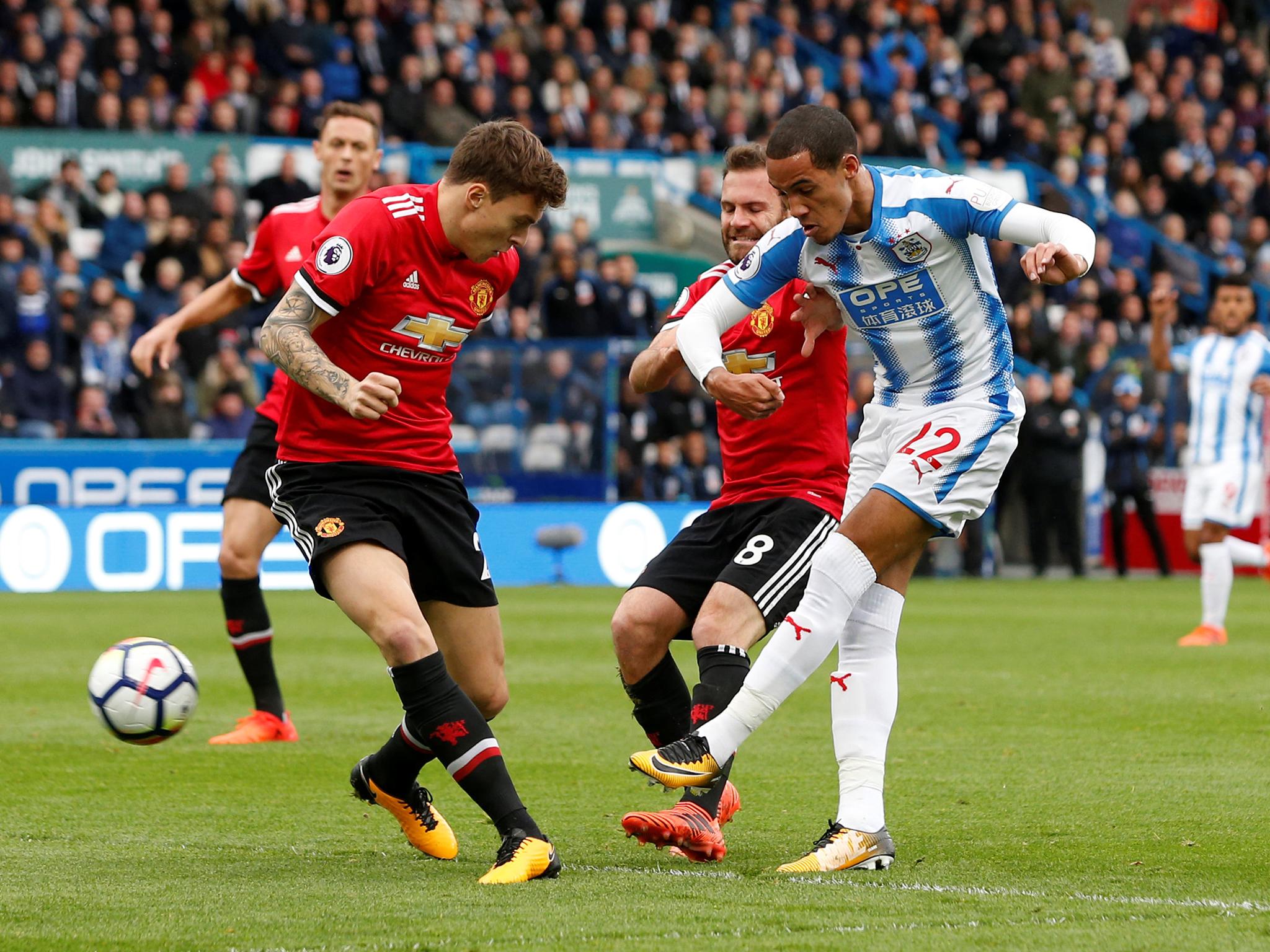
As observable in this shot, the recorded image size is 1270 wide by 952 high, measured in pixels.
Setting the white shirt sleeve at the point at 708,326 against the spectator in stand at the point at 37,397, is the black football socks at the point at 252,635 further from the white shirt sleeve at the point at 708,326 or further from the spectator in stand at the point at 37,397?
the spectator in stand at the point at 37,397

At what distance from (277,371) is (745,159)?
272 cm

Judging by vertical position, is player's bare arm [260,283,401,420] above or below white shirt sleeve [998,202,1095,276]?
below

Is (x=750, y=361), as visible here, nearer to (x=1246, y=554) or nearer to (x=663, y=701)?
(x=663, y=701)

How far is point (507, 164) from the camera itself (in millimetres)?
4969

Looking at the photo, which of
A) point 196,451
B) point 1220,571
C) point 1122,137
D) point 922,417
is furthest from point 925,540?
point 1122,137

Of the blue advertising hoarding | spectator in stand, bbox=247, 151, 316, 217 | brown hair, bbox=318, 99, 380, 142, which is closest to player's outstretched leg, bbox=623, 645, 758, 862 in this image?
brown hair, bbox=318, 99, 380, 142

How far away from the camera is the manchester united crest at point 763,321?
5766 mm

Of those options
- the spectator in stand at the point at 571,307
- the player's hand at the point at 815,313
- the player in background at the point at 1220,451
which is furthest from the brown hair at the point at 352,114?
the spectator in stand at the point at 571,307

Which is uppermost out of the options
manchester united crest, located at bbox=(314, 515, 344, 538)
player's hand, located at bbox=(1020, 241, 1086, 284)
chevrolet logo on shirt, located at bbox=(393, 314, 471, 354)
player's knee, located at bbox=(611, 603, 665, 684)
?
player's hand, located at bbox=(1020, 241, 1086, 284)

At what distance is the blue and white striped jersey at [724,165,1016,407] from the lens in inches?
192

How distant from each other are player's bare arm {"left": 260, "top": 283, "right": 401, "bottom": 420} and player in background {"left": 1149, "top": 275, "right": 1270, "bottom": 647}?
821cm

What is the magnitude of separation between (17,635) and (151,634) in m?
0.94

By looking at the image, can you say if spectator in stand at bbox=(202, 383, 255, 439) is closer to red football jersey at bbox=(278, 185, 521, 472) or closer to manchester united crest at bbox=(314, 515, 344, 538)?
red football jersey at bbox=(278, 185, 521, 472)

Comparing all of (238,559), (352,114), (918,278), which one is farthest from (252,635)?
(918,278)
